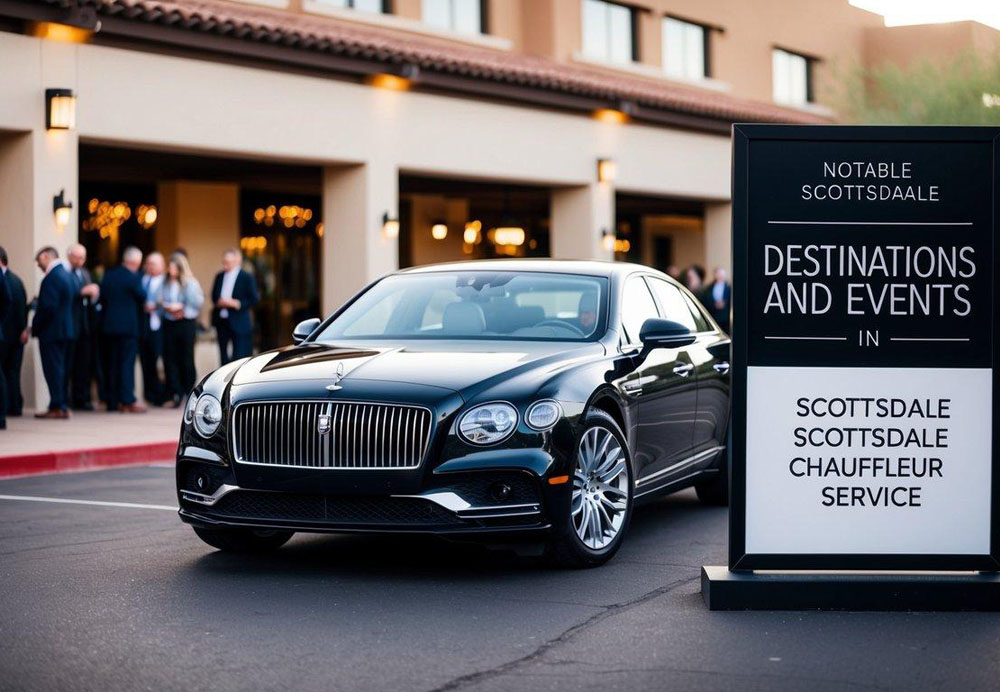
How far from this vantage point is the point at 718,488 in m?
10.0

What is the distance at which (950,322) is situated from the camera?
6523mm

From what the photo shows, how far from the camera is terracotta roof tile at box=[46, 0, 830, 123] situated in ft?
55.8

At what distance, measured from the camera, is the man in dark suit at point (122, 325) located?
647 inches

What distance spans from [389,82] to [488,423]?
13780 mm

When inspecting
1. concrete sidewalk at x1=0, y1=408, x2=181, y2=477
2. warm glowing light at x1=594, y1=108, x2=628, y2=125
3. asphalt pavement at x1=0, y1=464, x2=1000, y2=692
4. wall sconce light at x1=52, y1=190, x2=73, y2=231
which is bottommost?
asphalt pavement at x1=0, y1=464, x2=1000, y2=692

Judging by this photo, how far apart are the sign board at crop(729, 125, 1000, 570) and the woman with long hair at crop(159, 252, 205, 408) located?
39.3ft

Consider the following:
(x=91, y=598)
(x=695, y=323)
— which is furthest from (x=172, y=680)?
(x=695, y=323)

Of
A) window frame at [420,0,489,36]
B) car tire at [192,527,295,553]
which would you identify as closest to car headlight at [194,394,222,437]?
car tire at [192,527,295,553]

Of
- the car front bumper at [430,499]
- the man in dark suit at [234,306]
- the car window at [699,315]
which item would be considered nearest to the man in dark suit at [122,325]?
the man in dark suit at [234,306]

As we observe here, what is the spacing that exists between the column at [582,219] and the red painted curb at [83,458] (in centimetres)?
1143

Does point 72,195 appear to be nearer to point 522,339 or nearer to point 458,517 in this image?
point 522,339

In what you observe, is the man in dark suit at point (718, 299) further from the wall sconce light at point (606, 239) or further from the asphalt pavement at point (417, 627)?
the asphalt pavement at point (417, 627)

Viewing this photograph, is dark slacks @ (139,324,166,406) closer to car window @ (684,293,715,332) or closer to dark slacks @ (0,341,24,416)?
dark slacks @ (0,341,24,416)

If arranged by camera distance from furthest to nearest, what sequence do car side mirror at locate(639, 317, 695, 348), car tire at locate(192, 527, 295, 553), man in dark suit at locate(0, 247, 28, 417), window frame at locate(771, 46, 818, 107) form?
window frame at locate(771, 46, 818, 107), man in dark suit at locate(0, 247, 28, 417), car side mirror at locate(639, 317, 695, 348), car tire at locate(192, 527, 295, 553)
